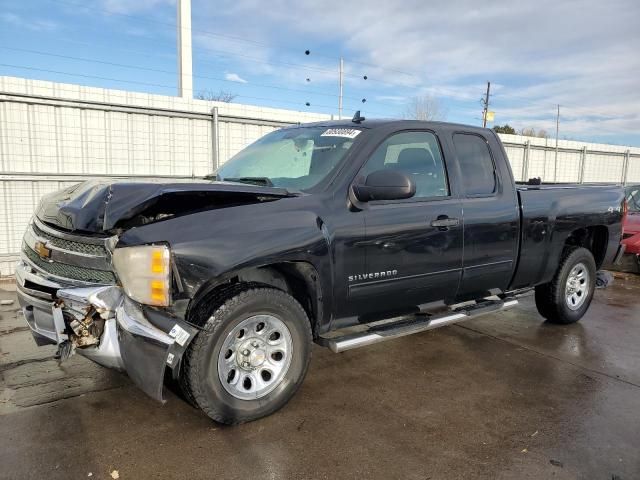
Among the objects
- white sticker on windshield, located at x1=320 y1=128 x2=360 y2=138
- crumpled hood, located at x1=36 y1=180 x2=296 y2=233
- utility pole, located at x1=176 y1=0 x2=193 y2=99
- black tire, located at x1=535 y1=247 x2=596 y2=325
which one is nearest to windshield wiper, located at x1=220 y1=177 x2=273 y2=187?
crumpled hood, located at x1=36 y1=180 x2=296 y2=233

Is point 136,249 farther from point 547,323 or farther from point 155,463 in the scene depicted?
point 547,323

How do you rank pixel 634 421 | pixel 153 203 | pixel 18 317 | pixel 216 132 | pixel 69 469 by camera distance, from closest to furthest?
pixel 69 469
pixel 153 203
pixel 634 421
pixel 18 317
pixel 216 132

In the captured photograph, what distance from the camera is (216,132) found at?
890 centimetres

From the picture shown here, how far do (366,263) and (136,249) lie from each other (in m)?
1.57

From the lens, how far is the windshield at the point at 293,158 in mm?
3691

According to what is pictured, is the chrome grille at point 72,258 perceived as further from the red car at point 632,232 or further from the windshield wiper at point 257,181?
the red car at point 632,232

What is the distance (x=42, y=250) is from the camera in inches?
129

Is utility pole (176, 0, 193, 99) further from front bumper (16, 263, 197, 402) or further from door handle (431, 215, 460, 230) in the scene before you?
front bumper (16, 263, 197, 402)

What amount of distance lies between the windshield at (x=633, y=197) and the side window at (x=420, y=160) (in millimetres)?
6899

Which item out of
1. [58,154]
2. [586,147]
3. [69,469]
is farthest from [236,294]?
[586,147]

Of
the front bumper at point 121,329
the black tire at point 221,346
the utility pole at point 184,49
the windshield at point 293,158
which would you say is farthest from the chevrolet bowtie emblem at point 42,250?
the utility pole at point 184,49

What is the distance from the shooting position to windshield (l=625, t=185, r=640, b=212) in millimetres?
9367

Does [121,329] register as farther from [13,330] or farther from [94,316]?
[13,330]

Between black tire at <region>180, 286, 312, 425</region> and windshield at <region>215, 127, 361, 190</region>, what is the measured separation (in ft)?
3.01
